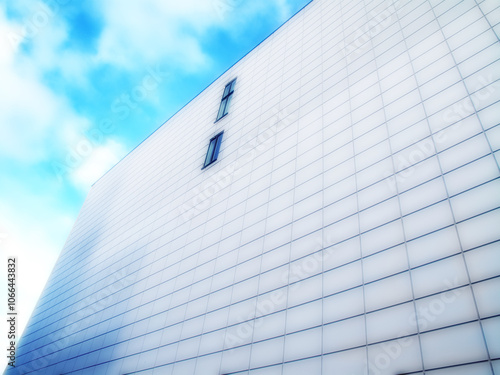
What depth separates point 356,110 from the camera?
8961 mm

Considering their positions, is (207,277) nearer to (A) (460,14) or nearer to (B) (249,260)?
(B) (249,260)

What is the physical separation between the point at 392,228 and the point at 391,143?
2.29 metres

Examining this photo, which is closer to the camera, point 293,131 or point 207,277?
point 207,277

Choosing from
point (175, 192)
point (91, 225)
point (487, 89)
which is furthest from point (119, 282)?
point (487, 89)
